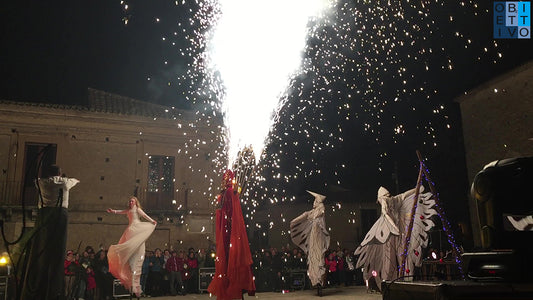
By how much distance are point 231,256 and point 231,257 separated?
18 millimetres

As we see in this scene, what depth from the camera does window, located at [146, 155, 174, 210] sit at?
72.3ft

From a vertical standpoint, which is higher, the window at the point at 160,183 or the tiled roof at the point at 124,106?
the tiled roof at the point at 124,106

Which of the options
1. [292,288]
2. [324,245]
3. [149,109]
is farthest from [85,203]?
[324,245]

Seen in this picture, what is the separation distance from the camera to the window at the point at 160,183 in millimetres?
22038

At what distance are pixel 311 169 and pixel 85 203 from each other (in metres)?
17.1

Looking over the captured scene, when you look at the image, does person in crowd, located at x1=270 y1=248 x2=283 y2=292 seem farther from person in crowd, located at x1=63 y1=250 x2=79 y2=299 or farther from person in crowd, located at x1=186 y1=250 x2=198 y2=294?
person in crowd, located at x1=63 y1=250 x2=79 y2=299

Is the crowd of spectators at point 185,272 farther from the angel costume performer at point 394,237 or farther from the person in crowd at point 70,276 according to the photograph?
the angel costume performer at point 394,237

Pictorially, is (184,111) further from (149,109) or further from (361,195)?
(361,195)

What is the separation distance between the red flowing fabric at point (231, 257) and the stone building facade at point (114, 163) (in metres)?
14.1

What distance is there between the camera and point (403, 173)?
27.4m

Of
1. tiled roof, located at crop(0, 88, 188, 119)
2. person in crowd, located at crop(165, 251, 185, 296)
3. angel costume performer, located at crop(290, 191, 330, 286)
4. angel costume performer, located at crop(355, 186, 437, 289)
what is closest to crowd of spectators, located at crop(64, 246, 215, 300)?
person in crowd, located at crop(165, 251, 185, 296)

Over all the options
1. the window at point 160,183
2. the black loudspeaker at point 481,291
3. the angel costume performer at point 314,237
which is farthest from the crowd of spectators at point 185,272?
the black loudspeaker at point 481,291

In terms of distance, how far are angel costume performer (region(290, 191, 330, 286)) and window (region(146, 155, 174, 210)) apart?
10.5 metres

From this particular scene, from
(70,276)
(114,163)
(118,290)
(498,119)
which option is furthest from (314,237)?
(498,119)
